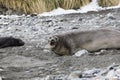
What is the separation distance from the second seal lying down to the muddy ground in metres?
0.17

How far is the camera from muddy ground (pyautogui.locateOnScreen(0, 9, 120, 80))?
6.11 meters

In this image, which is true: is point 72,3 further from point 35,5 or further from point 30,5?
point 30,5

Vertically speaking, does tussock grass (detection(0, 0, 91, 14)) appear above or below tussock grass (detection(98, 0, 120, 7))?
above

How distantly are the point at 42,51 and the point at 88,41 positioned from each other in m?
0.95

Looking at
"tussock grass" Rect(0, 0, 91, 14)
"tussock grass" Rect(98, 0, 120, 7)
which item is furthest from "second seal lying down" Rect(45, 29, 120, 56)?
"tussock grass" Rect(98, 0, 120, 7)

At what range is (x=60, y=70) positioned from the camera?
19.7ft

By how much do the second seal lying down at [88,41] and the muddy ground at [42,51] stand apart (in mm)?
175

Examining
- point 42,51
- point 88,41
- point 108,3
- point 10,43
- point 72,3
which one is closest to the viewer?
point 88,41

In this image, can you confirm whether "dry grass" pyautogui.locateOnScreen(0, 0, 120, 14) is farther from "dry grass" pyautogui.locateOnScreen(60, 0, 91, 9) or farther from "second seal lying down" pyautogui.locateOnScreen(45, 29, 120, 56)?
"second seal lying down" pyautogui.locateOnScreen(45, 29, 120, 56)

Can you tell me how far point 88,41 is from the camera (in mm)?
7465

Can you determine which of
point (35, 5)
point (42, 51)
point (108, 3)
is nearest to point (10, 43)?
point (42, 51)

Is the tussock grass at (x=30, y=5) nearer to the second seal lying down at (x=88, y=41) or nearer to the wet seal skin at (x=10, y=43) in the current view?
the wet seal skin at (x=10, y=43)

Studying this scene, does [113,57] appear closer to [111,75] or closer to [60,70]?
[60,70]

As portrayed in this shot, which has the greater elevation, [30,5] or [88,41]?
[88,41]
